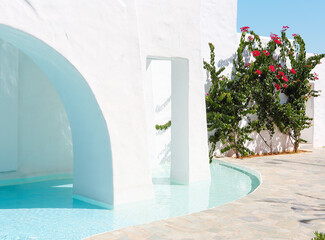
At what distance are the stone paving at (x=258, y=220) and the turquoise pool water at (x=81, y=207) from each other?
2.68 feet

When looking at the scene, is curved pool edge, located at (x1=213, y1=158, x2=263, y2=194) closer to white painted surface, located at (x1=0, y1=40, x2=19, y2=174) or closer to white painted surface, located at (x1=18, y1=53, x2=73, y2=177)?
white painted surface, located at (x1=18, y1=53, x2=73, y2=177)

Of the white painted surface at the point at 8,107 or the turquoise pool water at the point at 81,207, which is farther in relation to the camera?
the white painted surface at the point at 8,107

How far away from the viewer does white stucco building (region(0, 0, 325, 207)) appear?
6.44 meters

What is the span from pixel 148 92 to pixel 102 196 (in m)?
3.64

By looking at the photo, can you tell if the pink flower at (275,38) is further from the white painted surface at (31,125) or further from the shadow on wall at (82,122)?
the shadow on wall at (82,122)

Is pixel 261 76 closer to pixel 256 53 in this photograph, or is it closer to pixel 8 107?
pixel 256 53

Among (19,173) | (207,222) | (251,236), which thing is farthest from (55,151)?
(251,236)

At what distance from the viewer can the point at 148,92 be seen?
32.9 feet

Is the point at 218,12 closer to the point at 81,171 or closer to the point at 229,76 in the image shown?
the point at 229,76

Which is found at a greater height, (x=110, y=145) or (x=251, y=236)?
(x=110, y=145)

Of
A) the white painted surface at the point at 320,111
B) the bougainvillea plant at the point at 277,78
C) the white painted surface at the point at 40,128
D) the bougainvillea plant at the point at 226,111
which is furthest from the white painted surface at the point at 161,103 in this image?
the white painted surface at the point at 320,111

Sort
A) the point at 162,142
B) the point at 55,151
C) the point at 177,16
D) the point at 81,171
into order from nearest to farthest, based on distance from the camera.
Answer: the point at 81,171, the point at 177,16, the point at 55,151, the point at 162,142

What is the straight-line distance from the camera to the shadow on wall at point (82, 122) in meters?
6.57

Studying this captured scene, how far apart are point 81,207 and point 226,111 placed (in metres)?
7.02
